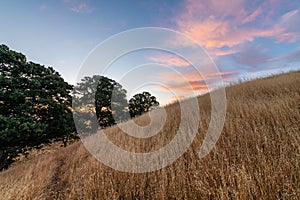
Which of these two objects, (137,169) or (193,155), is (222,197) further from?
Result: (137,169)

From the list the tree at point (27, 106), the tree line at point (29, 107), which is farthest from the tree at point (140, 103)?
the tree at point (27, 106)

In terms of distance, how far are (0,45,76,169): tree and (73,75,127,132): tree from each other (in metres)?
5.46

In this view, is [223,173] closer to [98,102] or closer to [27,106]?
[27,106]

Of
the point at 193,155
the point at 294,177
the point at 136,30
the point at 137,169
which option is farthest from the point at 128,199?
the point at 136,30

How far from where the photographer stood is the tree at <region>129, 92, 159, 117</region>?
2895 centimetres

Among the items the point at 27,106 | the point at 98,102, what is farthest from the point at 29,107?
the point at 98,102

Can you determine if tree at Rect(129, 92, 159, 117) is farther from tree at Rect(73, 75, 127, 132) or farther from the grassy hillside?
the grassy hillside

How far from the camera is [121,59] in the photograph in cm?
823

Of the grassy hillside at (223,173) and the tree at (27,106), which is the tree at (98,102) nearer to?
the tree at (27,106)

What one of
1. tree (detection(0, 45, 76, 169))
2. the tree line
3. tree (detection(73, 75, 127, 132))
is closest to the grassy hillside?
tree (detection(0, 45, 76, 169))

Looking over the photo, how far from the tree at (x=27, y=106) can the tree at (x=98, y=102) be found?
5456 mm

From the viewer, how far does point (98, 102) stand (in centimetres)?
2305

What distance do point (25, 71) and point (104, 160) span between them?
12.6 m

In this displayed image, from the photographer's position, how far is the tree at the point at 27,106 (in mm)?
11172
